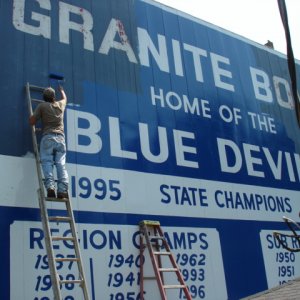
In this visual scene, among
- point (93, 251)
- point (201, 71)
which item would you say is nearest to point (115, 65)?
point (201, 71)

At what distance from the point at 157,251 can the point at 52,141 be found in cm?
251

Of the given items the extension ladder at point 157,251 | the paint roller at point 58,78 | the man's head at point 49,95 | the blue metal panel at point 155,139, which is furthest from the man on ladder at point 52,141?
the extension ladder at point 157,251

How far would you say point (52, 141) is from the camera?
6.66m

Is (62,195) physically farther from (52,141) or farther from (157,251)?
(157,251)

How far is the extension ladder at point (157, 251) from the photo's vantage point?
708cm

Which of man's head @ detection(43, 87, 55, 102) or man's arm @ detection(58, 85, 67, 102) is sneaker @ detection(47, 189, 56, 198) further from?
man's arm @ detection(58, 85, 67, 102)

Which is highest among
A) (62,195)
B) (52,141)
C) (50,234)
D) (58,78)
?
(58,78)

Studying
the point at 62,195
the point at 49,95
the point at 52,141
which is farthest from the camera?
the point at 49,95

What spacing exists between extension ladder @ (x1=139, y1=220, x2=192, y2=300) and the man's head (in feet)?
7.95

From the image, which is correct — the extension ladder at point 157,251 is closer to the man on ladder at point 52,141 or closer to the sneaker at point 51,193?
the man on ladder at point 52,141

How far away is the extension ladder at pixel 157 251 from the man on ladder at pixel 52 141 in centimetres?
171

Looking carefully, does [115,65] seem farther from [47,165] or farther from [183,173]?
[47,165]

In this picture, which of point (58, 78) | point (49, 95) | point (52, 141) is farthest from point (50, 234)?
point (58, 78)

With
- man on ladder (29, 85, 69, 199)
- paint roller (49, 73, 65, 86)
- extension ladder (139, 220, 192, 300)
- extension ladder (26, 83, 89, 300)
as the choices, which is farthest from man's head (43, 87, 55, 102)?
extension ladder (139, 220, 192, 300)
